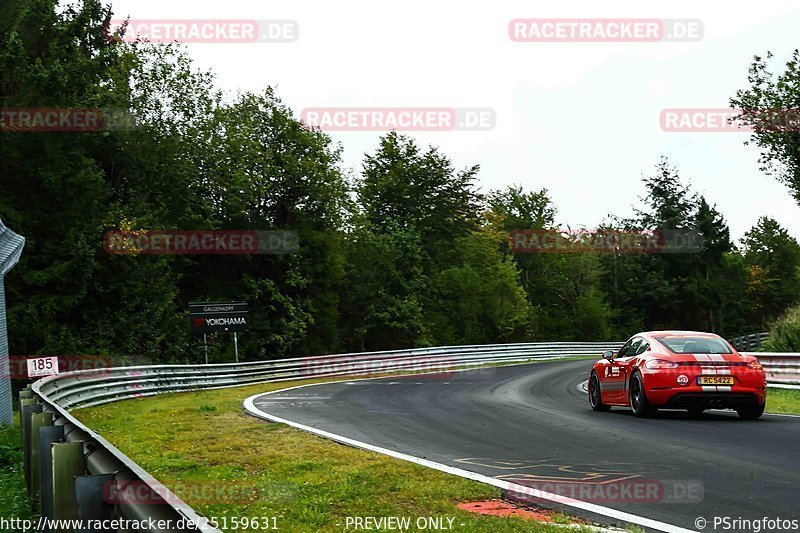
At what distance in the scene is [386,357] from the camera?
1486 inches

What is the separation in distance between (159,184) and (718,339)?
33.3m

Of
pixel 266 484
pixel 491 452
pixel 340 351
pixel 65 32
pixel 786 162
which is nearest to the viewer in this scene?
pixel 266 484

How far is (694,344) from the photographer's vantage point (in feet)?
44.8

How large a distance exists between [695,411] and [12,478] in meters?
10.2

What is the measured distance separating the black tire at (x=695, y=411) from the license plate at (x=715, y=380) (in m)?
0.63

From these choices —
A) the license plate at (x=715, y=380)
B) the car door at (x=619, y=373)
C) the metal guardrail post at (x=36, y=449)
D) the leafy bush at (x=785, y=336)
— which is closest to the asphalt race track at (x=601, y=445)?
the car door at (x=619, y=373)

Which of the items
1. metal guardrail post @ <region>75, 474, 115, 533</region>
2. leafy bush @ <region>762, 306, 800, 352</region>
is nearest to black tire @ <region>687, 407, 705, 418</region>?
metal guardrail post @ <region>75, 474, 115, 533</region>

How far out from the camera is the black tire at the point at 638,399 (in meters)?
13.4

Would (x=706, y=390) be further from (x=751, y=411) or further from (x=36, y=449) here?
(x=36, y=449)

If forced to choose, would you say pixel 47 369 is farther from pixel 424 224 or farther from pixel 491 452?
pixel 424 224

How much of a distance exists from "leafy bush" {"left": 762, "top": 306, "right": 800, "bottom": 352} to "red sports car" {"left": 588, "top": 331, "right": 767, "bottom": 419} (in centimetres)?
1289

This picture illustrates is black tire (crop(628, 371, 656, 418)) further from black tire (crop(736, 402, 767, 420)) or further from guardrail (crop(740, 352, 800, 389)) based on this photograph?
guardrail (crop(740, 352, 800, 389))

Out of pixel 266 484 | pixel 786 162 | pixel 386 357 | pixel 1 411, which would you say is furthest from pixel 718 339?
pixel 786 162

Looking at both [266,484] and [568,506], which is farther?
[266,484]
